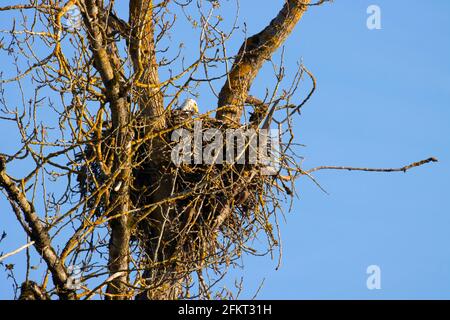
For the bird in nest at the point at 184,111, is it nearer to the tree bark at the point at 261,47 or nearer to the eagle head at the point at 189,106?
the eagle head at the point at 189,106

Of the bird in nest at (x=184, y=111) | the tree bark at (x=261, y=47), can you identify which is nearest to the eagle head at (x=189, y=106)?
the bird in nest at (x=184, y=111)

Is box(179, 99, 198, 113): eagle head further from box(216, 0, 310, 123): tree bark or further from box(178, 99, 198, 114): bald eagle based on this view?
box(216, 0, 310, 123): tree bark

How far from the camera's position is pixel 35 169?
7.45m

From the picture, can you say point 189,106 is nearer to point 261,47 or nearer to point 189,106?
point 189,106

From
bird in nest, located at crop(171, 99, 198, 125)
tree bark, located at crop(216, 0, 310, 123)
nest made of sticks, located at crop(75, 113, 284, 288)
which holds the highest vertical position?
tree bark, located at crop(216, 0, 310, 123)

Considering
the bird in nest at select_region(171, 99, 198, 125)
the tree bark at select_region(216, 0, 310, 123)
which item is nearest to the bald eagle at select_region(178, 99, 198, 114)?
the bird in nest at select_region(171, 99, 198, 125)

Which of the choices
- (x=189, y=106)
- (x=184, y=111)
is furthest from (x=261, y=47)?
(x=184, y=111)

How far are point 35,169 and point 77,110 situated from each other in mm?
1011

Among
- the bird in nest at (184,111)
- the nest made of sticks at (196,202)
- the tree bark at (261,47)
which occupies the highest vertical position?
the tree bark at (261,47)

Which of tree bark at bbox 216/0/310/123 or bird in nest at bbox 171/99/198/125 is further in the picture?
tree bark at bbox 216/0/310/123

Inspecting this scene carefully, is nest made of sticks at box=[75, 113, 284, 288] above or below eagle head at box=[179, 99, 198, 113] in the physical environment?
below

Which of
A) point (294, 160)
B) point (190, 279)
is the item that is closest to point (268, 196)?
point (294, 160)

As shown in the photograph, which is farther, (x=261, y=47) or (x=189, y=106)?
(x=261, y=47)
